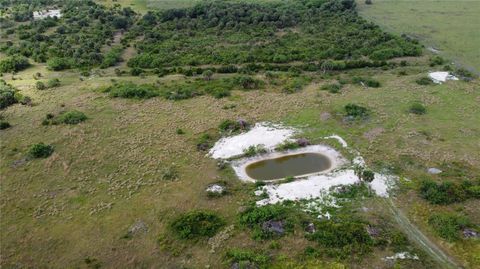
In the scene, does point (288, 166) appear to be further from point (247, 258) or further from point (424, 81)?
point (424, 81)

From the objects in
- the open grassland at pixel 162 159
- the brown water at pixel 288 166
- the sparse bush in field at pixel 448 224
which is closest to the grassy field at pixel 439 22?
the open grassland at pixel 162 159

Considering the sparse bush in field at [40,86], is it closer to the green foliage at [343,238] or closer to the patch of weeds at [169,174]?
the patch of weeds at [169,174]

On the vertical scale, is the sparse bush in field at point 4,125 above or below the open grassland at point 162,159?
above

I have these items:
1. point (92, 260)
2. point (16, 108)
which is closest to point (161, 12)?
point (16, 108)

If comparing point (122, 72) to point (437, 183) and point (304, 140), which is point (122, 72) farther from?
point (437, 183)

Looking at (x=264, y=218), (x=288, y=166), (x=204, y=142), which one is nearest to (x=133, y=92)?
(x=204, y=142)

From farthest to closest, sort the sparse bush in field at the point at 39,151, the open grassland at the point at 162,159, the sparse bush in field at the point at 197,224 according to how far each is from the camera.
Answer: the sparse bush in field at the point at 39,151 < the sparse bush in field at the point at 197,224 < the open grassland at the point at 162,159
